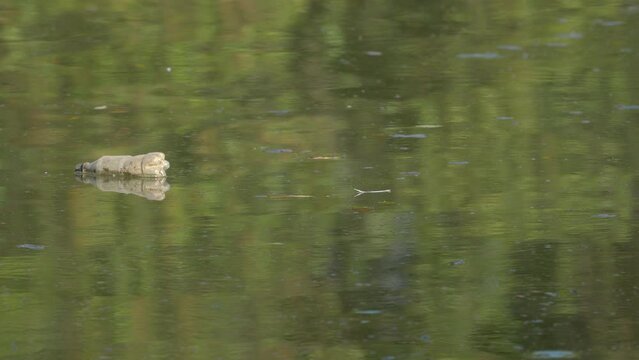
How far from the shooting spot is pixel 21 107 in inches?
464

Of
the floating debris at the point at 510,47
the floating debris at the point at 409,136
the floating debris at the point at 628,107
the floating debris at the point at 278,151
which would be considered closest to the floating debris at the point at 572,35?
the floating debris at the point at 510,47

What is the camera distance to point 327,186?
9102 mm

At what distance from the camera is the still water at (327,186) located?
656cm

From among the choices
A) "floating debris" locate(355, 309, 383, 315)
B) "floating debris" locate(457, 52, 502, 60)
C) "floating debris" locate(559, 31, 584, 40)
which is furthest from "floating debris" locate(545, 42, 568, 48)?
"floating debris" locate(355, 309, 383, 315)

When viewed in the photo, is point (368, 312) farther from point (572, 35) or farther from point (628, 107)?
point (572, 35)

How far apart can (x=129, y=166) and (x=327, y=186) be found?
125 centimetres

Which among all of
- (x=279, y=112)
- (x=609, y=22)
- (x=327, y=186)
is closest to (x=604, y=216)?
(x=327, y=186)

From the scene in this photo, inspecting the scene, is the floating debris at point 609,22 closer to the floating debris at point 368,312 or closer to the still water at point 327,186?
the still water at point 327,186

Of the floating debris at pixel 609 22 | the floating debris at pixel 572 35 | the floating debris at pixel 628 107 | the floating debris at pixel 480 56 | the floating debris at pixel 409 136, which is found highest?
the floating debris at pixel 409 136

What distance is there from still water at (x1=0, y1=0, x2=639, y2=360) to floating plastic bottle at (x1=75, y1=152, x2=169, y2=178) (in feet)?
0.41

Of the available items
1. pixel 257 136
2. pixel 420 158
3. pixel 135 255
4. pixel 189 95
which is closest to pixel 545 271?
pixel 135 255

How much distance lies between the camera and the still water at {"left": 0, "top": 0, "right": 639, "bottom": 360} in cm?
656

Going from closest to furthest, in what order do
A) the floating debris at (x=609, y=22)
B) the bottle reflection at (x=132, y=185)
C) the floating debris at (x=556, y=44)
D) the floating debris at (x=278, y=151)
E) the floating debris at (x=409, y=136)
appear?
the bottle reflection at (x=132, y=185), the floating debris at (x=278, y=151), the floating debris at (x=409, y=136), the floating debris at (x=556, y=44), the floating debris at (x=609, y=22)

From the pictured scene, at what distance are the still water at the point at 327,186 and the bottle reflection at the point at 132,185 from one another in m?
0.05
